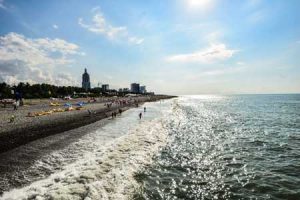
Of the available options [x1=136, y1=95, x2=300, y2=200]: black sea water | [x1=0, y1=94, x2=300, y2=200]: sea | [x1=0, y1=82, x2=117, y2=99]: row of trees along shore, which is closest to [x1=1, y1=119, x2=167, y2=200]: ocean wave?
[x1=0, y1=94, x2=300, y2=200]: sea

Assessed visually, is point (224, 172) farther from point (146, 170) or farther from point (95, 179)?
point (95, 179)

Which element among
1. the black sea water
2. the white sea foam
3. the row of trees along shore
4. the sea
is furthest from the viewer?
the row of trees along shore

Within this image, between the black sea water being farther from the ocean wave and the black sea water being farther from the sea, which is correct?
the ocean wave

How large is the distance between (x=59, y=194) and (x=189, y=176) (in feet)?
28.6

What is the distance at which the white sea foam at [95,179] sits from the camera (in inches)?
489

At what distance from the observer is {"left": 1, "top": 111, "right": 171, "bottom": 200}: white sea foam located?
12422 mm

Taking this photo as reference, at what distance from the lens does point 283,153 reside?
916 inches

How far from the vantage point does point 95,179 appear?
1466cm

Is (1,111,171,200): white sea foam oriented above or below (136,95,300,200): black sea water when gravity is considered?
above

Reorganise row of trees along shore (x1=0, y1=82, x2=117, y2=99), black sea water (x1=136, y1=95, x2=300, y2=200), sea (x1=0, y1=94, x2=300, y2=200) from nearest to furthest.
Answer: sea (x1=0, y1=94, x2=300, y2=200)
black sea water (x1=136, y1=95, x2=300, y2=200)
row of trees along shore (x1=0, y1=82, x2=117, y2=99)

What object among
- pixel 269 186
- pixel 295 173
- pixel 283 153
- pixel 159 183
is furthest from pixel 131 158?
pixel 283 153

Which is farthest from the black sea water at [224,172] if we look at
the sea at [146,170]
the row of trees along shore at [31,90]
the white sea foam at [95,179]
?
the row of trees along shore at [31,90]

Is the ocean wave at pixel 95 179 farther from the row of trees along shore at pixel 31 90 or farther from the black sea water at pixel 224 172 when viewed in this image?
the row of trees along shore at pixel 31 90

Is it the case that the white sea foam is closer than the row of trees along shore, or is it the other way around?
the white sea foam
